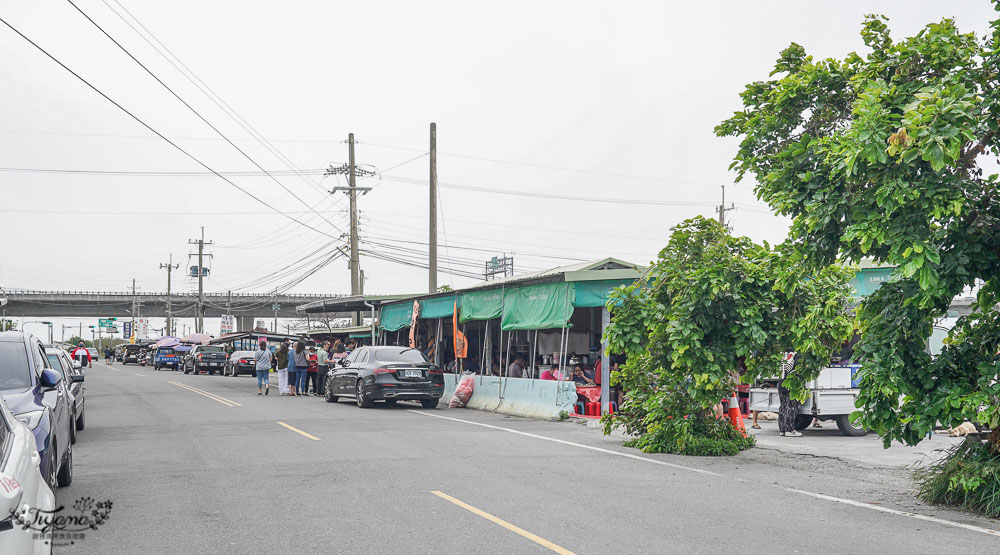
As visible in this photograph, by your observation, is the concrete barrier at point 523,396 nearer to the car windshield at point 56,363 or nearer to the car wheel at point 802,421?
the car wheel at point 802,421

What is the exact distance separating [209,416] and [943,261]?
15.3 metres

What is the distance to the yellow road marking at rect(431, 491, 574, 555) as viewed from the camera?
645cm

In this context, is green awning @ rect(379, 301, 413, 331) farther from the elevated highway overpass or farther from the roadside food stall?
the elevated highway overpass

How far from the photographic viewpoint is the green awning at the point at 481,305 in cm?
2244

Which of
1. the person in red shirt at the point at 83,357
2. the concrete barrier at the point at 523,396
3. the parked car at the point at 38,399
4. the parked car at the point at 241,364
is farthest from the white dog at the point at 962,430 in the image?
the parked car at the point at 241,364

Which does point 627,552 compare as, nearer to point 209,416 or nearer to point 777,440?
point 777,440

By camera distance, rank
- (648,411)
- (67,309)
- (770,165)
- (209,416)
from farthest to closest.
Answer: (67,309)
(209,416)
(648,411)
(770,165)

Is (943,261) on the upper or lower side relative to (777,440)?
upper

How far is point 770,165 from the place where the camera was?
964 centimetres

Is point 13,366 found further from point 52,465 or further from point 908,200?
point 908,200

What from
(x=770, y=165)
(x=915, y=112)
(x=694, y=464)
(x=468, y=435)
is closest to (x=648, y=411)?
(x=694, y=464)

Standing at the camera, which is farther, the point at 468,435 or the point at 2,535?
the point at 468,435

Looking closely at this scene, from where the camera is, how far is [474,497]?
8586mm

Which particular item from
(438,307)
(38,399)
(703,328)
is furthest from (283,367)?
(38,399)
